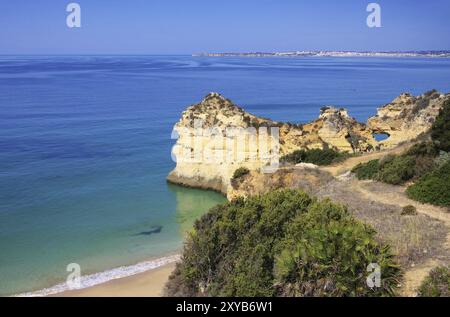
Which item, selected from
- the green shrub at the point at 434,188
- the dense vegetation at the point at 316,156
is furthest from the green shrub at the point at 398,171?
the dense vegetation at the point at 316,156

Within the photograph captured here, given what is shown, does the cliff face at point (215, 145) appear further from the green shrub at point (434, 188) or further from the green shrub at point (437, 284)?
the green shrub at point (437, 284)

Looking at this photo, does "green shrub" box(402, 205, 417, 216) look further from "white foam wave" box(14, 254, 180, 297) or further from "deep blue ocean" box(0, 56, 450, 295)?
"deep blue ocean" box(0, 56, 450, 295)

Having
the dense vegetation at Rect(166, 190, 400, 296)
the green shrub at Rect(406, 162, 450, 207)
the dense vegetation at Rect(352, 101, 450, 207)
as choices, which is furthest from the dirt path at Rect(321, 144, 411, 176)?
the dense vegetation at Rect(166, 190, 400, 296)

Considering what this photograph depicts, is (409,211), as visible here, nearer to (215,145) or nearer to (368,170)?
(368,170)

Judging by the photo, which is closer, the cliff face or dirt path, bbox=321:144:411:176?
dirt path, bbox=321:144:411:176
